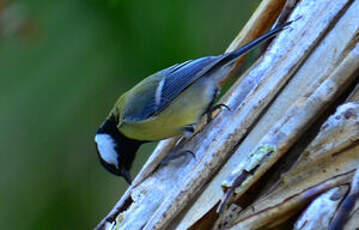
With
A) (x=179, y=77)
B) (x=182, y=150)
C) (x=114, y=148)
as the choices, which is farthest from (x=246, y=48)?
(x=114, y=148)

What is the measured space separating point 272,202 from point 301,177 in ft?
0.27

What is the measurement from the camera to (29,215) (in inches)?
110

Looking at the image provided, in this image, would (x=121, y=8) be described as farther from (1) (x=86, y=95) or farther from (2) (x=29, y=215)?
(2) (x=29, y=215)

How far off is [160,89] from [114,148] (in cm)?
33

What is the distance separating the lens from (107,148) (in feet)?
9.05

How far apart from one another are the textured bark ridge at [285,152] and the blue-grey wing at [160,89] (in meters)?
0.65

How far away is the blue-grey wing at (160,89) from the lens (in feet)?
8.34

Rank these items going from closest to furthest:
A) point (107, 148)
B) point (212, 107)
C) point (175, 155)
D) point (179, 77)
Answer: point (175, 155), point (212, 107), point (179, 77), point (107, 148)

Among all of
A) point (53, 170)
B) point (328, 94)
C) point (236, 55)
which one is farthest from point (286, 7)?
point (53, 170)

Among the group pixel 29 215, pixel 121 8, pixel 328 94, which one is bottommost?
pixel 29 215

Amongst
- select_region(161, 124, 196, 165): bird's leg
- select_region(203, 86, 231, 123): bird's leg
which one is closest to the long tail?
select_region(203, 86, 231, 123): bird's leg

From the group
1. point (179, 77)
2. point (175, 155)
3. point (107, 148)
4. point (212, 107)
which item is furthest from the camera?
point (107, 148)

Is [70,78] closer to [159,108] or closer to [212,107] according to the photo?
[159,108]

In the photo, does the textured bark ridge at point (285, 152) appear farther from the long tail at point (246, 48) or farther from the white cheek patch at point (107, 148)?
the white cheek patch at point (107, 148)
